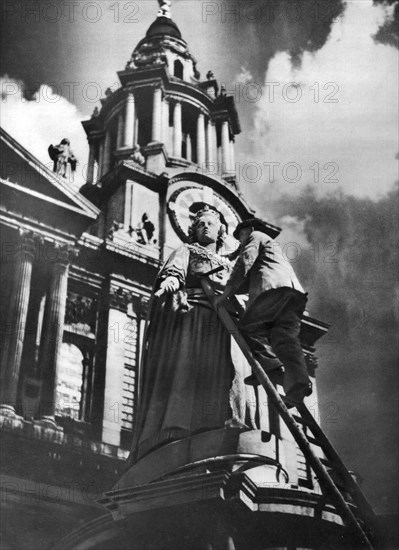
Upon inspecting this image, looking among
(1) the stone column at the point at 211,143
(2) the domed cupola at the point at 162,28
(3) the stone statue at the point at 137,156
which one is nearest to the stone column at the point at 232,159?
(1) the stone column at the point at 211,143

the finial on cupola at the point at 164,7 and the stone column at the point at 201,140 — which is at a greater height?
the stone column at the point at 201,140

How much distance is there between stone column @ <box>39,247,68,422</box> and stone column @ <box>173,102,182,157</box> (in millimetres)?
7160

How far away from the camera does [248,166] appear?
16328mm

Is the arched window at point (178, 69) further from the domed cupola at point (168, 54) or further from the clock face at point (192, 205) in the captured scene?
the clock face at point (192, 205)

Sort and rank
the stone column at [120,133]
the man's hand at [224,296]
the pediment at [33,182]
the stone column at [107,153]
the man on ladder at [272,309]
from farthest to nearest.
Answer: the stone column at [107,153]
the stone column at [120,133]
the pediment at [33,182]
the man's hand at [224,296]
the man on ladder at [272,309]

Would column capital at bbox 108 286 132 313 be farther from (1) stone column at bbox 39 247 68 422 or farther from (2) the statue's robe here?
(2) the statue's robe

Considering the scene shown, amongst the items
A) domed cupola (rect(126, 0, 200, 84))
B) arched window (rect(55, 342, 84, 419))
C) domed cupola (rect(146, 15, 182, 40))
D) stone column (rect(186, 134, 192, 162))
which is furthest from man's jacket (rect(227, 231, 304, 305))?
stone column (rect(186, 134, 192, 162))

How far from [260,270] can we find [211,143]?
582 inches

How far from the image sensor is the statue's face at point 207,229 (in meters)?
6.91

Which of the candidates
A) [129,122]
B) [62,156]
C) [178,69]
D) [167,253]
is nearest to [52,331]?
[62,156]

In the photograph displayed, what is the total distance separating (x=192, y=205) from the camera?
58.7ft

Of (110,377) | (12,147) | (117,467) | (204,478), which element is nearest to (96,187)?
(12,147)

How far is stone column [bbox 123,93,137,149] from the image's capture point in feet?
63.5

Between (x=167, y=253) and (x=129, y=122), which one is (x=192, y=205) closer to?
(x=167, y=253)
